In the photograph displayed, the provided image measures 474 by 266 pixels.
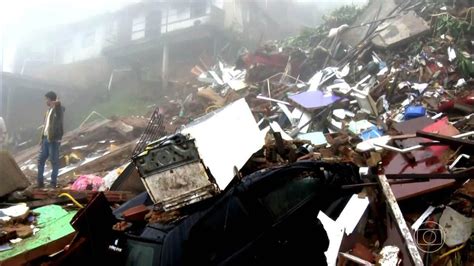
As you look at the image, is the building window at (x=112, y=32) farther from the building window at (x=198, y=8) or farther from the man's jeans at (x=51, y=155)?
the man's jeans at (x=51, y=155)

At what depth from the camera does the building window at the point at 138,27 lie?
88.1 feet

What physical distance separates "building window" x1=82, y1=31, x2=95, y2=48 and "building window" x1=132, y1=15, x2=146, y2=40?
3923 mm

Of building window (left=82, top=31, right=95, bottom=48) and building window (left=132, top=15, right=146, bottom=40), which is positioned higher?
building window (left=82, top=31, right=95, bottom=48)

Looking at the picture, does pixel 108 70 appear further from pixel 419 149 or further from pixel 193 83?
pixel 419 149

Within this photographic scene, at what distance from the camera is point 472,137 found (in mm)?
5730

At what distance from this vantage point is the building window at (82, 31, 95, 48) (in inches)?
1156

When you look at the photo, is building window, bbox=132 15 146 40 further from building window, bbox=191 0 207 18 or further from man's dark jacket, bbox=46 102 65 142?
man's dark jacket, bbox=46 102 65 142

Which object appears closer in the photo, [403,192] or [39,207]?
[403,192]

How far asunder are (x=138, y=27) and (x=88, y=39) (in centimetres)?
→ 486

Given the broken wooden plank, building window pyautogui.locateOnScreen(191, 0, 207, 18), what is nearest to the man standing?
the broken wooden plank

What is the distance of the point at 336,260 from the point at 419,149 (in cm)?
195

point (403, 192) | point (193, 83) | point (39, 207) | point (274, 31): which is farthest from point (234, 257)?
point (274, 31)

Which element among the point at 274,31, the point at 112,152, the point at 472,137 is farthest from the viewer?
the point at 274,31

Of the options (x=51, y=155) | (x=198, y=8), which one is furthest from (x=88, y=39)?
(x=51, y=155)
